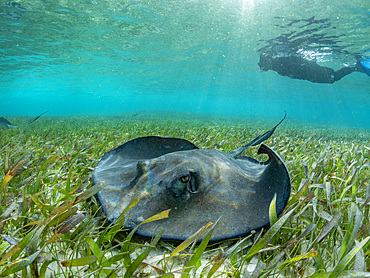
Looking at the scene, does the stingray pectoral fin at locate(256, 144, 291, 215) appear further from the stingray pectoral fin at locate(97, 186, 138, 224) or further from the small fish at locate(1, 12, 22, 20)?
the small fish at locate(1, 12, 22, 20)

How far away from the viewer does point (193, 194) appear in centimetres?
166

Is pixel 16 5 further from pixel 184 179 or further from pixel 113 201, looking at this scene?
pixel 184 179

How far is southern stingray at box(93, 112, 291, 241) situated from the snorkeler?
60.5ft

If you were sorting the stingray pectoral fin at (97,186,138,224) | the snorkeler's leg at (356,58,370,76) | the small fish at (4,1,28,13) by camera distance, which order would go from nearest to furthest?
the stingray pectoral fin at (97,186,138,224)
the small fish at (4,1,28,13)
the snorkeler's leg at (356,58,370,76)

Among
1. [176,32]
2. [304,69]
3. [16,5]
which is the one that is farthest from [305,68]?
[16,5]

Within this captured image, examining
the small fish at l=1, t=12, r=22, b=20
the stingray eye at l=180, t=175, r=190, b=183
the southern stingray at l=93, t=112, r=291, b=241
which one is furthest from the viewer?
the small fish at l=1, t=12, r=22, b=20

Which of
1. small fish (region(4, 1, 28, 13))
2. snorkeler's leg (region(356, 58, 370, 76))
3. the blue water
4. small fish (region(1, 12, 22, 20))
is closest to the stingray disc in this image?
the blue water

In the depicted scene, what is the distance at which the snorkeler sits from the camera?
55.1 feet

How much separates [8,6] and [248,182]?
16.4 m

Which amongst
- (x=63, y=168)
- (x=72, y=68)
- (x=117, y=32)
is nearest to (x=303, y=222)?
(x=63, y=168)

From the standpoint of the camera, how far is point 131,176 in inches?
80.6

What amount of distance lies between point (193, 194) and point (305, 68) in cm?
→ 1930

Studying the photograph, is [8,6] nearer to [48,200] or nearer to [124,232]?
[48,200]

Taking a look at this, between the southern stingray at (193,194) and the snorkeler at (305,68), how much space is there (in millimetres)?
18447
